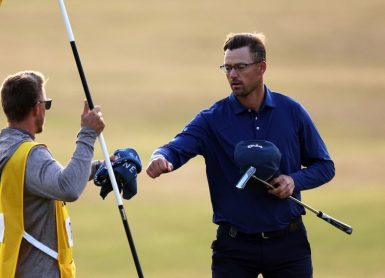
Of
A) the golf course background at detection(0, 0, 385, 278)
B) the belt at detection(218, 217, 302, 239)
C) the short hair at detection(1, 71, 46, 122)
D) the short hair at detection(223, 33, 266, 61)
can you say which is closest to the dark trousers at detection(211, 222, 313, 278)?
the belt at detection(218, 217, 302, 239)

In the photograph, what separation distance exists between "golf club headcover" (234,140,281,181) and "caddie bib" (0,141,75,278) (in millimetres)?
1345

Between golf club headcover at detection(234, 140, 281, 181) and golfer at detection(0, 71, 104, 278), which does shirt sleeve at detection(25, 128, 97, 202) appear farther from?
golf club headcover at detection(234, 140, 281, 181)

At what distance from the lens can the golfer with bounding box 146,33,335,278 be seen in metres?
9.20

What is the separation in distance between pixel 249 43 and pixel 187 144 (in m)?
0.80

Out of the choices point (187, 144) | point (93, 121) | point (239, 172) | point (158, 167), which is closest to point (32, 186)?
point (93, 121)

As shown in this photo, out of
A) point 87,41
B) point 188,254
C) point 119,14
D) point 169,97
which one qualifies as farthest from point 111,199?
point 119,14

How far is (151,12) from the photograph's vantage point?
3572cm

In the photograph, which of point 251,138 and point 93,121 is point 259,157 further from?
point 93,121

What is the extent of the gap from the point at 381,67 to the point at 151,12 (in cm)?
815

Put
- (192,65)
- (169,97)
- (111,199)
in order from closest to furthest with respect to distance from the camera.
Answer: (111,199), (169,97), (192,65)

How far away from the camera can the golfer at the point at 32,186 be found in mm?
8133

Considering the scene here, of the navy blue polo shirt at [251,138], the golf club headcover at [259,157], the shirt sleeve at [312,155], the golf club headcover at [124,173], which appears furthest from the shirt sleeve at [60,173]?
the shirt sleeve at [312,155]

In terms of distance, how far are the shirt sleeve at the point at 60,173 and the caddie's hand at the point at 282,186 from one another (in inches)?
55.7

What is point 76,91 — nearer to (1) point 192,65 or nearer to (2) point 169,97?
(2) point 169,97
